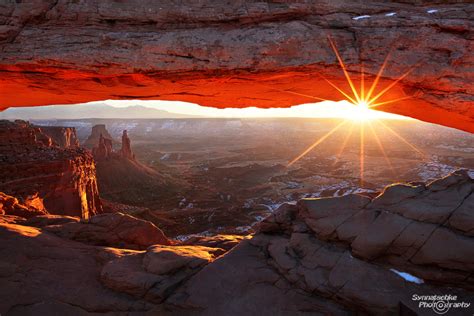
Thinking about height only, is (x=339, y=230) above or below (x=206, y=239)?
above

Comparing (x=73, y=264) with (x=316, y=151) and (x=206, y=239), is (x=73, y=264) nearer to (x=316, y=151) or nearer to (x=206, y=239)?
(x=206, y=239)

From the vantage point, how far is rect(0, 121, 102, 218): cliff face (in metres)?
17.6

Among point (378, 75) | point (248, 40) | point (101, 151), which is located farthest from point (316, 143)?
point (248, 40)

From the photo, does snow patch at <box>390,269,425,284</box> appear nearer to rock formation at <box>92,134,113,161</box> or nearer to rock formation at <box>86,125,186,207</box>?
rock formation at <box>86,125,186,207</box>

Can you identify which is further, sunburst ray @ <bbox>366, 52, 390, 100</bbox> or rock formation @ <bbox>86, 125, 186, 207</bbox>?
rock formation @ <bbox>86, 125, 186, 207</bbox>

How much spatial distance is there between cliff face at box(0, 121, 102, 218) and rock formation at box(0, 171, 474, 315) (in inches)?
443

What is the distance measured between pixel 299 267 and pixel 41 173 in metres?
18.9

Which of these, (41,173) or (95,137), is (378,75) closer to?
(41,173)

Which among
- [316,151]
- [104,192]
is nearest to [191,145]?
[316,151]

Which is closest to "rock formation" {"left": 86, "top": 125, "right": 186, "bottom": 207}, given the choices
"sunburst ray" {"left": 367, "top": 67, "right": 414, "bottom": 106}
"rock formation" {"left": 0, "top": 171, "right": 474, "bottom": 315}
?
"rock formation" {"left": 0, "top": 171, "right": 474, "bottom": 315}

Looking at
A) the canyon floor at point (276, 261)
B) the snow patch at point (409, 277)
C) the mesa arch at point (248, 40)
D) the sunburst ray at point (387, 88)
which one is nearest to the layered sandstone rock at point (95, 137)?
the canyon floor at point (276, 261)

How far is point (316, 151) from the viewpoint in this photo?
4198 inches

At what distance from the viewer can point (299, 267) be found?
6.93 meters

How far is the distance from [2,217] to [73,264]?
13.3 ft
